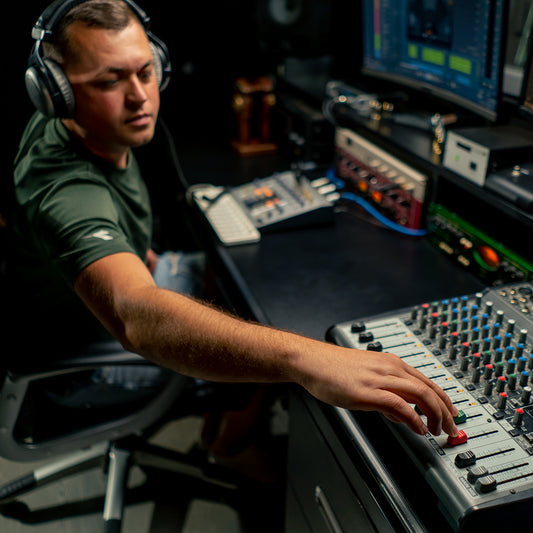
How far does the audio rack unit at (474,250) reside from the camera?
1101mm

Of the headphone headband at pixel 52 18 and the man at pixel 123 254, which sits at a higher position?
the headphone headband at pixel 52 18

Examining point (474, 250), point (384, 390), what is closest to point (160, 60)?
point (474, 250)

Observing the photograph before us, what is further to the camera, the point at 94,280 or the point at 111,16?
the point at 111,16

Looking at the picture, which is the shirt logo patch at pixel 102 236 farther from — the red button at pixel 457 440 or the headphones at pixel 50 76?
the red button at pixel 457 440

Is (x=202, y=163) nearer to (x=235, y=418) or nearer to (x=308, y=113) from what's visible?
(x=308, y=113)

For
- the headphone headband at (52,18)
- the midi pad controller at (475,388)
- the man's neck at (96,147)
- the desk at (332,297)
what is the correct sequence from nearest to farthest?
the midi pad controller at (475,388) → the desk at (332,297) → the headphone headband at (52,18) → the man's neck at (96,147)

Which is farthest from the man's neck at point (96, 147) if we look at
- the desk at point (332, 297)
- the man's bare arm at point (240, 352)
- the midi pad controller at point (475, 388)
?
the midi pad controller at point (475, 388)

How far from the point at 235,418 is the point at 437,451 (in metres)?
1.05

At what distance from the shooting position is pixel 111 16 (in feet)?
3.59

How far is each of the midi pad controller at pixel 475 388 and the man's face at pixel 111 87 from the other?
64cm

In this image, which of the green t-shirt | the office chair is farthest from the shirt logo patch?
the office chair

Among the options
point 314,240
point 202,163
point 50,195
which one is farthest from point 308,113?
point 50,195

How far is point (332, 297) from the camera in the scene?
1177 mm

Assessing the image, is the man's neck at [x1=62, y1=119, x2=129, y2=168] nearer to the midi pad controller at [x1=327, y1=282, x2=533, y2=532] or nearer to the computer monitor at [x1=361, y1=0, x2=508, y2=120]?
the midi pad controller at [x1=327, y1=282, x2=533, y2=532]
